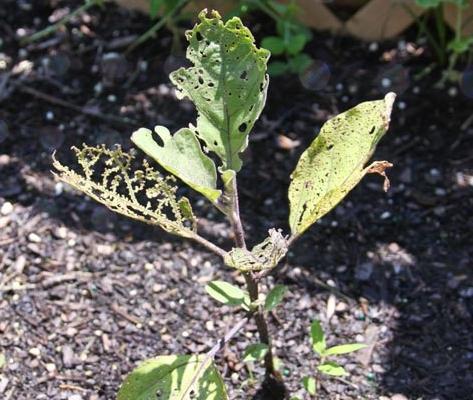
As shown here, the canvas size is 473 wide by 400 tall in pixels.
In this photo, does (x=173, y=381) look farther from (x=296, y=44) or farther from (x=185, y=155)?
(x=296, y=44)

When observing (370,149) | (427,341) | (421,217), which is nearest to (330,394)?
(427,341)

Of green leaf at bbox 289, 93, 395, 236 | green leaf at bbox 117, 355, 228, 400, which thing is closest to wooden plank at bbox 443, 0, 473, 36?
green leaf at bbox 289, 93, 395, 236

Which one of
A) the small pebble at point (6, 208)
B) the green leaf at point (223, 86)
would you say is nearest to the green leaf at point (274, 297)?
the green leaf at point (223, 86)

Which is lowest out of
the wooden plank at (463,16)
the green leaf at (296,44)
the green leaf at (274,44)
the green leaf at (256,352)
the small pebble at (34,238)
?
the small pebble at (34,238)

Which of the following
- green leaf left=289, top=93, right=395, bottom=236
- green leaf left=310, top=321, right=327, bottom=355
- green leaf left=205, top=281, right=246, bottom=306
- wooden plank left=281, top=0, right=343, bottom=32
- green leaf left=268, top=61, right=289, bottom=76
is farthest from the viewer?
wooden plank left=281, top=0, right=343, bottom=32

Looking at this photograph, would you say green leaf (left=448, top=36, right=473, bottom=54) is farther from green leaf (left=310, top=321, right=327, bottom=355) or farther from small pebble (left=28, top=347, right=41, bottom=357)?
small pebble (left=28, top=347, right=41, bottom=357)

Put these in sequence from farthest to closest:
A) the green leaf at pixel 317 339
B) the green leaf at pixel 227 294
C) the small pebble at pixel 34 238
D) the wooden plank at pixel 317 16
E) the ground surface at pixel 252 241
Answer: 1. the wooden plank at pixel 317 16
2. the small pebble at pixel 34 238
3. the ground surface at pixel 252 241
4. the green leaf at pixel 317 339
5. the green leaf at pixel 227 294

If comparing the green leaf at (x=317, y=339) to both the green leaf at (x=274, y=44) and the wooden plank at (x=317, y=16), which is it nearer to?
the green leaf at (x=274, y=44)

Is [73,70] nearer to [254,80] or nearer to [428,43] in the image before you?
[428,43]
